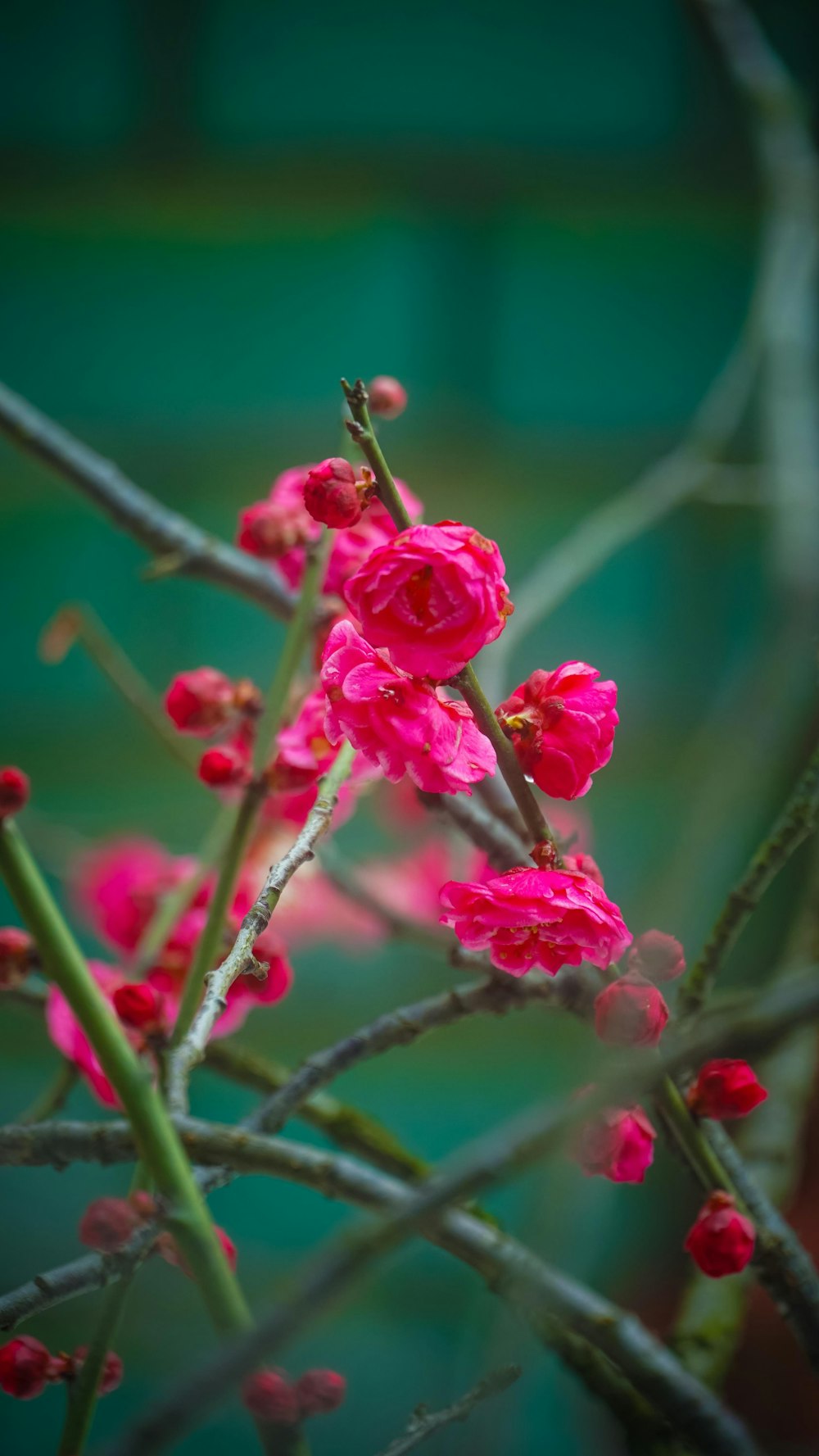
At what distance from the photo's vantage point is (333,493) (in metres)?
0.19

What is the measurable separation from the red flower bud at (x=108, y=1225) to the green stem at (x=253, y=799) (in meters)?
0.04

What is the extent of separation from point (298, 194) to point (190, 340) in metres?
0.14

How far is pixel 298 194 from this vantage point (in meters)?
0.85

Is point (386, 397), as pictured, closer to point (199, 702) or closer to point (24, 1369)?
point (199, 702)

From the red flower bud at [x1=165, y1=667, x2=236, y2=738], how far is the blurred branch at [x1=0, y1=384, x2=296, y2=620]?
60mm

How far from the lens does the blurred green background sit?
82 cm

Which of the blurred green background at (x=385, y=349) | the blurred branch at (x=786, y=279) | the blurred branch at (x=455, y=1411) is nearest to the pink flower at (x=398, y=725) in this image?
the blurred branch at (x=455, y=1411)

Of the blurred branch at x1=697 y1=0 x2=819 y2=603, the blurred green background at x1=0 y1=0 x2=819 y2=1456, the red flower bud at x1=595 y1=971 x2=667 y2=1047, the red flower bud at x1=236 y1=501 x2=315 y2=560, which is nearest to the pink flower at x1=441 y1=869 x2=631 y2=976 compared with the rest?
the red flower bud at x1=595 y1=971 x2=667 y2=1047

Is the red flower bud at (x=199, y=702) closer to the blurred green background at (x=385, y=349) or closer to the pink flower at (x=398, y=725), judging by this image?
the pink flower at (x=398, y=725)

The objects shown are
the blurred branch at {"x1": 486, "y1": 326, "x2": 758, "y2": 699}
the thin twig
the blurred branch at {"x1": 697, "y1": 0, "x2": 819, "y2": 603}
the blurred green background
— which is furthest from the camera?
the blurred green background

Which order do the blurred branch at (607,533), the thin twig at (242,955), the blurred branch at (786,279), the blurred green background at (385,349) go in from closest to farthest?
the thin twig at (242,955), the blurred branch at (607,533), the blurred branch at (786,279), the blurred green background at (385,349)

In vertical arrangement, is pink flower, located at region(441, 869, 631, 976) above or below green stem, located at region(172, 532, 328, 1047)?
below

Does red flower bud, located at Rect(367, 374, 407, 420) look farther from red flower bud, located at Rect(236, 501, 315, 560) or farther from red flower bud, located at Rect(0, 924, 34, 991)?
red flower bud, located at Rect(0, 924, 34, 991)

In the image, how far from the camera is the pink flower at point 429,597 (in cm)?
17
